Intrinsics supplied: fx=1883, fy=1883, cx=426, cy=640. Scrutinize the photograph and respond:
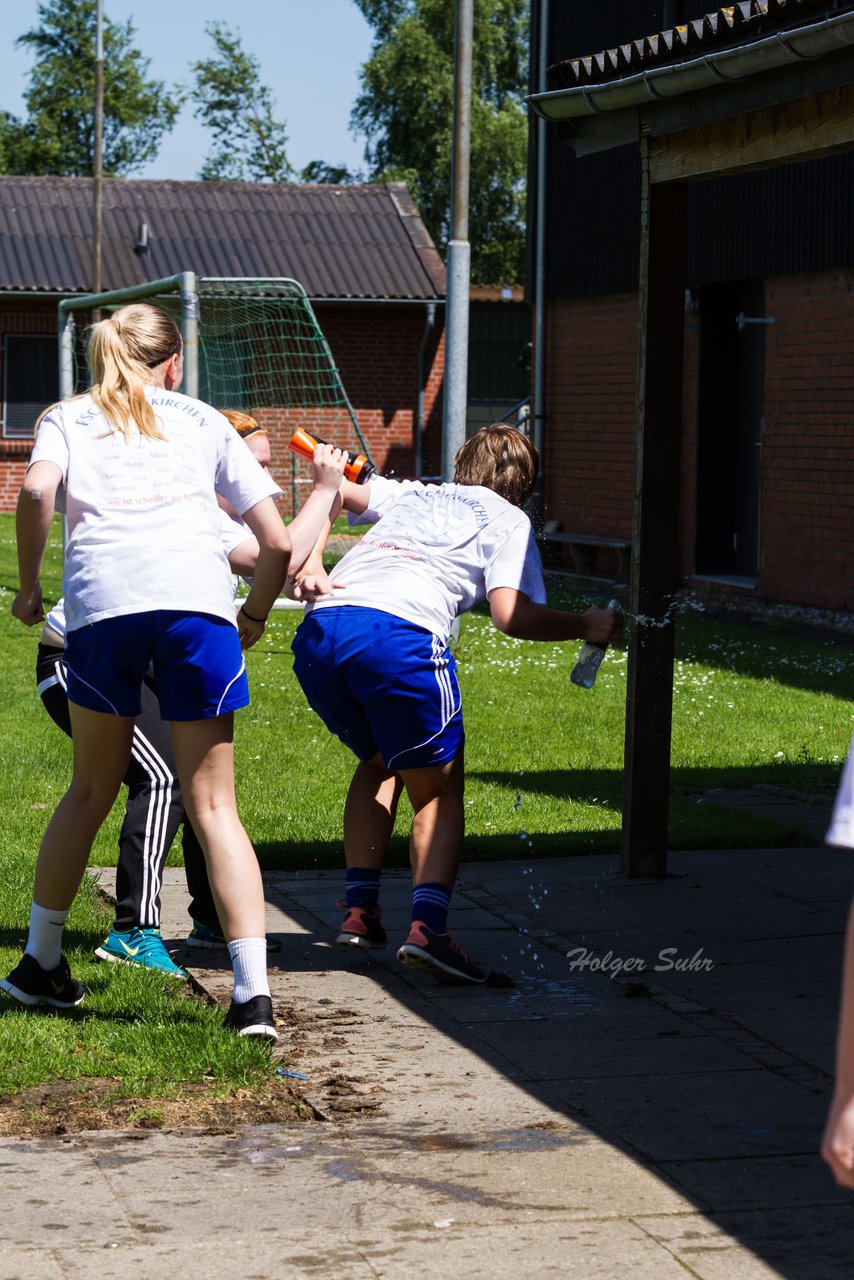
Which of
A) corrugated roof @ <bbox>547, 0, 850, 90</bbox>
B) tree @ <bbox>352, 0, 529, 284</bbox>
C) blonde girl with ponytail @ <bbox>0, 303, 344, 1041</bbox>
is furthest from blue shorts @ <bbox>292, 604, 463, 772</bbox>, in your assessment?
tree @ <bbox>352, 0, 529, 284</bbox>

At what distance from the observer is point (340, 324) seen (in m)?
32.1

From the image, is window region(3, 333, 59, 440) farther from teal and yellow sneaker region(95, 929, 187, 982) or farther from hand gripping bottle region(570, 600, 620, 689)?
teal and yellow sneaker region(95, 929, 187, 982)

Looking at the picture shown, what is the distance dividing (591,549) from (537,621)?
16.3 metres

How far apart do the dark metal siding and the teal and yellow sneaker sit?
1120 cm

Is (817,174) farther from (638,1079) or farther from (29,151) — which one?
(29,151)

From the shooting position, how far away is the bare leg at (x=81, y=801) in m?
4.96

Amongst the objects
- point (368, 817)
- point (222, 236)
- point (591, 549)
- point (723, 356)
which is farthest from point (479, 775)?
point (222, 236)

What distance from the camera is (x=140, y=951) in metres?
5.68

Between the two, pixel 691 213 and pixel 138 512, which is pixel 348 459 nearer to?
pixel 138 512

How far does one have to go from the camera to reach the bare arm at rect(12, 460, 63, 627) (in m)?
4.78

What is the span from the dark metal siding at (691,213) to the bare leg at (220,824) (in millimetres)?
11588

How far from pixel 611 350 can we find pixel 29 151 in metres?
45.9

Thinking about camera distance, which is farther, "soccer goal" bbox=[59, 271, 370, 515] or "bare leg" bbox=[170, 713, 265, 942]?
"soccer goal" bbox=[59, 271, 370, 515]

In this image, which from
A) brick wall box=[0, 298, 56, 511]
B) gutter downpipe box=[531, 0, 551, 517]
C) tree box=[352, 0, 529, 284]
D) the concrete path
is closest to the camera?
the concrete path
